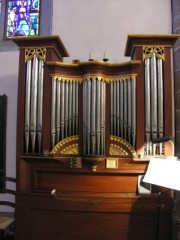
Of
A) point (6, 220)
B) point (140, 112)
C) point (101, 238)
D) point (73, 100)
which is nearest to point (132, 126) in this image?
point (140, 112)

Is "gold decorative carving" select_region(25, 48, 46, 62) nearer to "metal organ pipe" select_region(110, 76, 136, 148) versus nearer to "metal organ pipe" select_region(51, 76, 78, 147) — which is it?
"metal organ pipe" select_region(51, 76, 78, 147)

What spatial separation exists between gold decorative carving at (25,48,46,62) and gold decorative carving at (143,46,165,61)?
1.29 m

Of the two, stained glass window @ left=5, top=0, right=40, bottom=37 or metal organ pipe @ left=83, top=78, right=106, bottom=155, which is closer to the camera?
metal organ pipe @ left=83, top=78, right=106, bottom=155

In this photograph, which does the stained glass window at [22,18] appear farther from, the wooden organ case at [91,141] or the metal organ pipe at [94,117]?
the metal organ pipe at [94,117]

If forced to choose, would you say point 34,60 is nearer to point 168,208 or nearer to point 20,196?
point 20,196

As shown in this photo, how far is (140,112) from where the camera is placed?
3.23m

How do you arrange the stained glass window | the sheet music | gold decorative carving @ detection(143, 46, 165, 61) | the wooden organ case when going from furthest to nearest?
the stained glass window < gold decorative carving @ detection(143, 46, 165, 61) < the wooden organ case < the sheet music

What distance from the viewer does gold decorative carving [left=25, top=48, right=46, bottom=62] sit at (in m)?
3.40

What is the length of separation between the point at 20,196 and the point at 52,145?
756mm

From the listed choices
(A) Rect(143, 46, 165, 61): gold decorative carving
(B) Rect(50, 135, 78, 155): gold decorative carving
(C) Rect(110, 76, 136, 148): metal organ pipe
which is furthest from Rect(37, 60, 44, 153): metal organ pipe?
(A) Rect(143, 46, 165, 61): gold decorative carving

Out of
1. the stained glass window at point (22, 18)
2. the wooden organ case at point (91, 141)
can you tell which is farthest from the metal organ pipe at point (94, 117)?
A: the stained glass window at point (22, 18)

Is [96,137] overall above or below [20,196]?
above

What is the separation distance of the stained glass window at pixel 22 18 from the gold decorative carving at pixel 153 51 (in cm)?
208

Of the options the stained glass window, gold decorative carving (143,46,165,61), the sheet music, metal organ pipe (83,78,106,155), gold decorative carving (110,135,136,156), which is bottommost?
the sheet music
